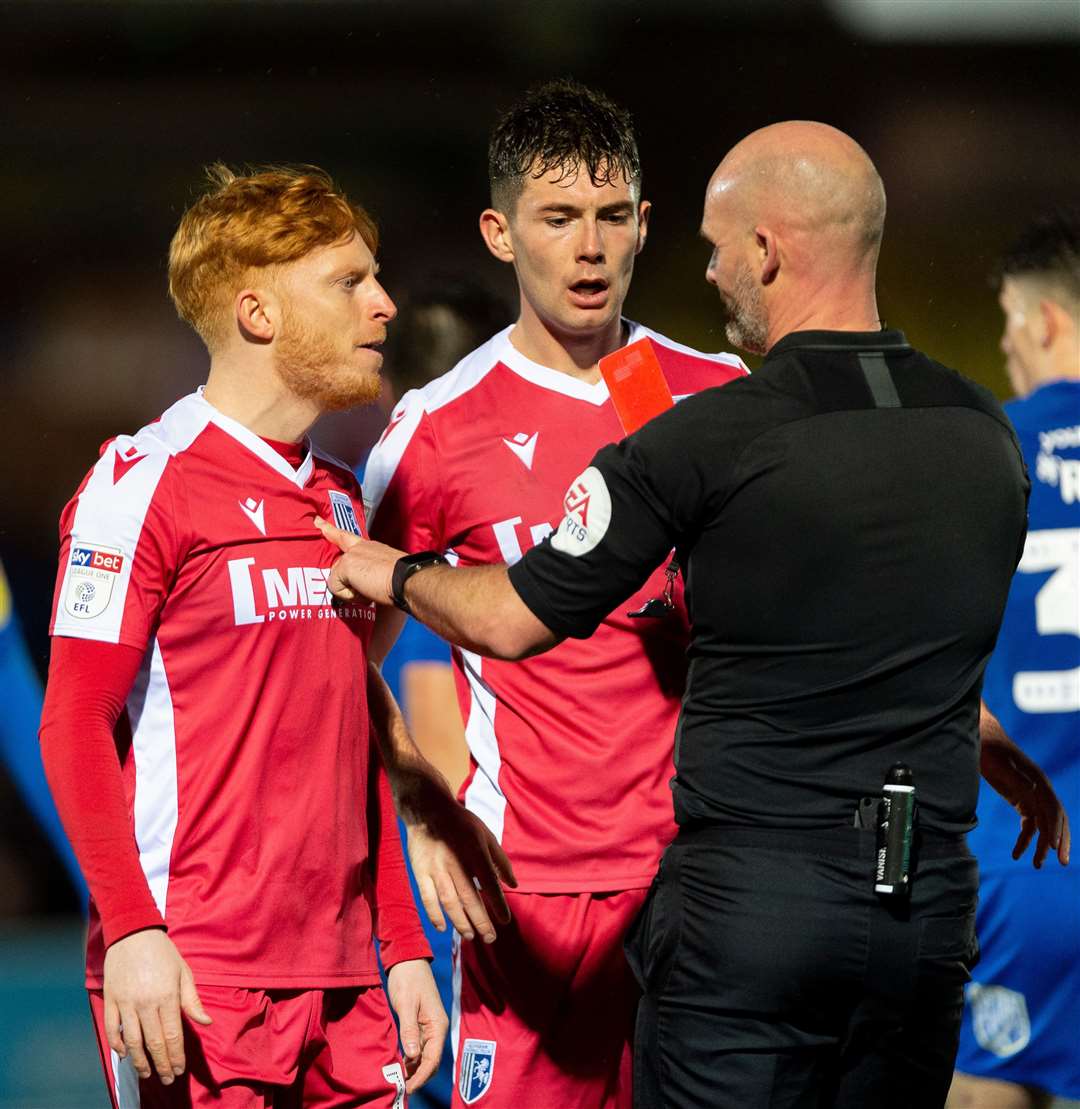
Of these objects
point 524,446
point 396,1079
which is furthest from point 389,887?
point 524,446

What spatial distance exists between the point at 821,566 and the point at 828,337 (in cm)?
32

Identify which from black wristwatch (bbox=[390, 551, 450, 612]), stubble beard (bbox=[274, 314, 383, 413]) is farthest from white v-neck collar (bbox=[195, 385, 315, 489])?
black wristwatch (bbox=[390, 551, 450, 612])

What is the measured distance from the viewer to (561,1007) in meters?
2.65

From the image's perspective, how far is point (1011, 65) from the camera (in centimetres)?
418

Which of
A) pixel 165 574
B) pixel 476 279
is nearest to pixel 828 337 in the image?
pixel 165 574

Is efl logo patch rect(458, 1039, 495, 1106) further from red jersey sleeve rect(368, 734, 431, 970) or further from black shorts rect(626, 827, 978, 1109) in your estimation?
black shorts rect(626, 827, 978, 1109)

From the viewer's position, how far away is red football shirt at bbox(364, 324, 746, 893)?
262cm

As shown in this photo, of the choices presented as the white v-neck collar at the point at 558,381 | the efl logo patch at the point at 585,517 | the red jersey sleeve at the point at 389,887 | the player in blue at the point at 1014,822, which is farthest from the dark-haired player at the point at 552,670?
the player in blue at the point at 1014,822

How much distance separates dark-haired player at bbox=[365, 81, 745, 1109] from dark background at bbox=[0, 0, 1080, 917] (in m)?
1.32

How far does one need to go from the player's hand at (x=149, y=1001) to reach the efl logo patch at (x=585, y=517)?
726mm

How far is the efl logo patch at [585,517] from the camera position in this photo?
82.0 inches

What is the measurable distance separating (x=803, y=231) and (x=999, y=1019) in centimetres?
228

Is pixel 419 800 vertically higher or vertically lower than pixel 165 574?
lower

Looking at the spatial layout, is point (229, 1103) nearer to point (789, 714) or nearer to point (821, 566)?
point (789, 714)
